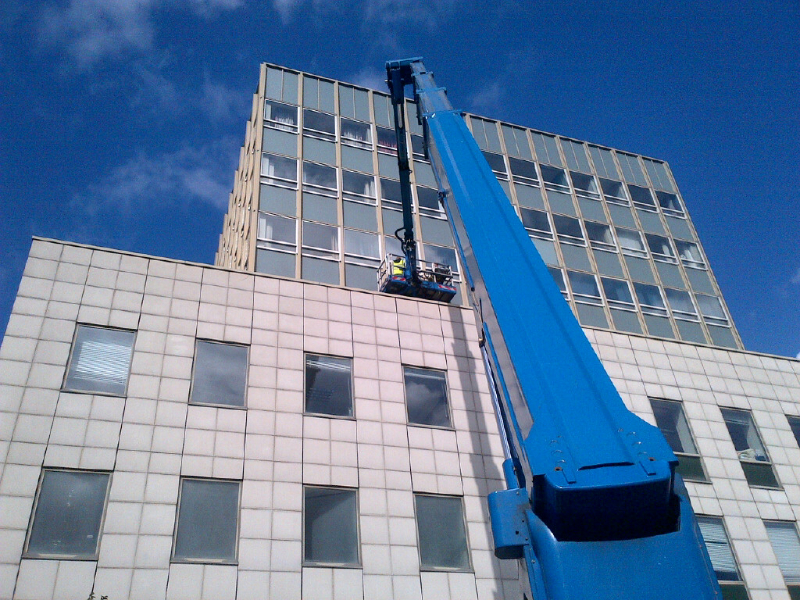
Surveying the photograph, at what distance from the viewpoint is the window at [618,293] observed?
1261 inches

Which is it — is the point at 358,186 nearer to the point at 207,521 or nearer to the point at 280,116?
the point at 280,116

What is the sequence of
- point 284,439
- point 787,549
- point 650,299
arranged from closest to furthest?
point 284,439 < point 787,549 < point 650,299

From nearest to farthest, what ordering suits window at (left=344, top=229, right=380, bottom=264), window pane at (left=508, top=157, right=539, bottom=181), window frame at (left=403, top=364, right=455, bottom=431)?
window frame at (left=403, top=364, right=455, bottom=431) < window at (left=344, top=229, right=380, bottom=264) < window pane at (left=508, top=157, right=539, bottom=181)

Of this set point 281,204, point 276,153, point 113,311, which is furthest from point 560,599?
point 276,153

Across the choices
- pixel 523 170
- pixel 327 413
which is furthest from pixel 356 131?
pixel 327 413

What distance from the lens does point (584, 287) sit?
1255 inches

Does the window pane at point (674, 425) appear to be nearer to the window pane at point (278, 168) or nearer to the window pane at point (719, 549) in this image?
the window pane at point (719, 549)

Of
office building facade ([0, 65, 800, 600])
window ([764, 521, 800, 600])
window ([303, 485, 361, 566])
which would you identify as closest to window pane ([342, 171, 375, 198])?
office building facade ([0, 65, 800, 600])

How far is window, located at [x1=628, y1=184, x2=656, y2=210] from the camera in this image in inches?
1475

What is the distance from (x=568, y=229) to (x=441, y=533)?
75.4 ft

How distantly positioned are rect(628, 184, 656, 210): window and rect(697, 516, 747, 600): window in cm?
2401

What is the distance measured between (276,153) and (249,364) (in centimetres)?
1679

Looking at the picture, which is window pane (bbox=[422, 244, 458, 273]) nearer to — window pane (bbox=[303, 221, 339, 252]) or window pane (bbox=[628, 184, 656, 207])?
window pane (bbox=[303, 221, 339, 252])

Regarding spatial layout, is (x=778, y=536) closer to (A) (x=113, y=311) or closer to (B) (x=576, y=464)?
(B) (x=576, y=464)
